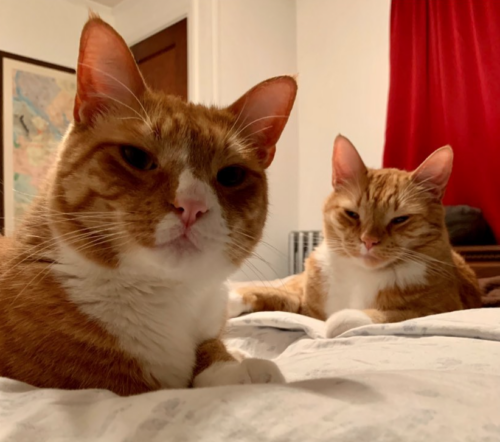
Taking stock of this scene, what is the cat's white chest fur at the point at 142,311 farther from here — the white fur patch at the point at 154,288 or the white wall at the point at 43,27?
the white wall at the point at 43,27

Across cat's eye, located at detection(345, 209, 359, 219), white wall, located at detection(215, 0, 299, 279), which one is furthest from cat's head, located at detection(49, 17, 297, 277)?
white wall, located at detection(215, 0, 299, 279)

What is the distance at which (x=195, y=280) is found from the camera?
838mm

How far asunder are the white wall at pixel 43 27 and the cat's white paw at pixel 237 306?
9.15 ft

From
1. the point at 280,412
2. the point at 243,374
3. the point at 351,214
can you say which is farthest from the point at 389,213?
the point at 280,412

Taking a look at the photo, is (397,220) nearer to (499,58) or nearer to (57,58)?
(499,58)

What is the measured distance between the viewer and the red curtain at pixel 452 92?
9.05 feet

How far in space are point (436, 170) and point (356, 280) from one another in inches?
19.7

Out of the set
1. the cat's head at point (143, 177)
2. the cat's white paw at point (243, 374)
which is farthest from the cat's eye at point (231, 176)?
the cat's white paw at point (243, 374)

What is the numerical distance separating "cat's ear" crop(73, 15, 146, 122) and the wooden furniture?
2.16 m

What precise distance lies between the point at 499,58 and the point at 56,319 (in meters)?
2.91

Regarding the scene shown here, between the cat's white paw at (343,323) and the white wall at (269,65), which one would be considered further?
the white wall at (269,65)

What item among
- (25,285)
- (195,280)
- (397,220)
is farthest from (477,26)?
(25,285)

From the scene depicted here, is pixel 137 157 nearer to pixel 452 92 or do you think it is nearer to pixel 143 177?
pixel 143 177

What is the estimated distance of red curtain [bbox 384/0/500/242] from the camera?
2.76m
